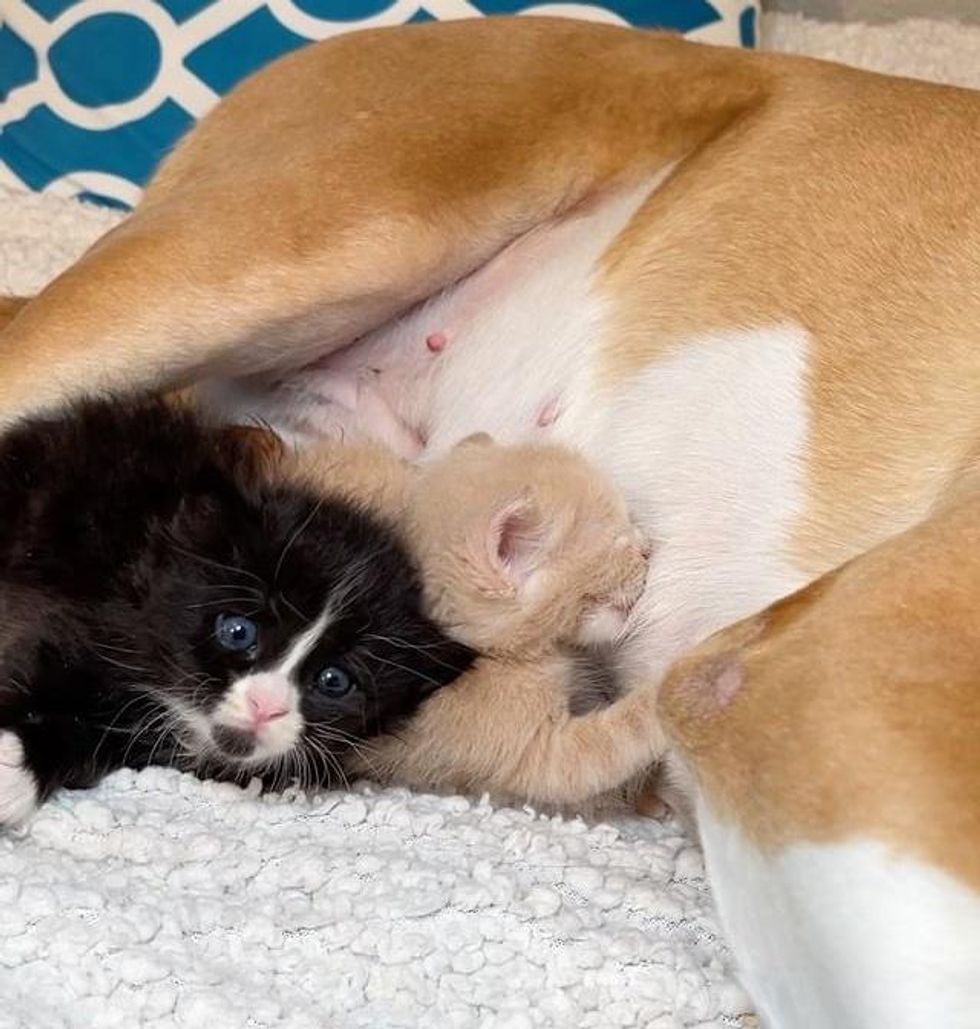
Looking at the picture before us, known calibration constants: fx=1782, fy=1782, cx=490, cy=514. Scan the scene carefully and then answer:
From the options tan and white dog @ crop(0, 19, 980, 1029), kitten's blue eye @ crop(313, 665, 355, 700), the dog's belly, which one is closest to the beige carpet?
tan and white dog @ crop(0, 19, 980, 1029)

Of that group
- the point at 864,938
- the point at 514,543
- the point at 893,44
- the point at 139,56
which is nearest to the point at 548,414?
the point at 514,543

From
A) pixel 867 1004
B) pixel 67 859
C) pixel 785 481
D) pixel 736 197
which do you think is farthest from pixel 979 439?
pixel 67 859

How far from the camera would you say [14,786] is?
4.56ft

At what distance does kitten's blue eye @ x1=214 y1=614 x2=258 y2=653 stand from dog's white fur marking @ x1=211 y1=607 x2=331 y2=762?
0.09 ft

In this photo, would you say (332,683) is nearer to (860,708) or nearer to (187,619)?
(187,619)

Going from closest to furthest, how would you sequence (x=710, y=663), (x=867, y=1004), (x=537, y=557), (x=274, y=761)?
(x=867, y=1004)
(x=710, y=663)
(x=274, y=761)
(x=537, y=557)

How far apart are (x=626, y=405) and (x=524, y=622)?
246mm

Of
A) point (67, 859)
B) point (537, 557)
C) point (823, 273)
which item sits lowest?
point (67, 859)

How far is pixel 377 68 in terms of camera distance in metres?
1.77

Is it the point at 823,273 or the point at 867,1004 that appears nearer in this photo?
the point at 867,1004

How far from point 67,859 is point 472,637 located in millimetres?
403

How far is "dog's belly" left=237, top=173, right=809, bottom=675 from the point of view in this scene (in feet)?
5.24

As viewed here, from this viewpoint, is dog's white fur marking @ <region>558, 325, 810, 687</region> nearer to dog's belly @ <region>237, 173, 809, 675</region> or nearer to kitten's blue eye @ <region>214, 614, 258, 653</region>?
dog's belly @ <region>237, 173, 809, 675</region>

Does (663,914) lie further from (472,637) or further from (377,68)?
(377,68)
